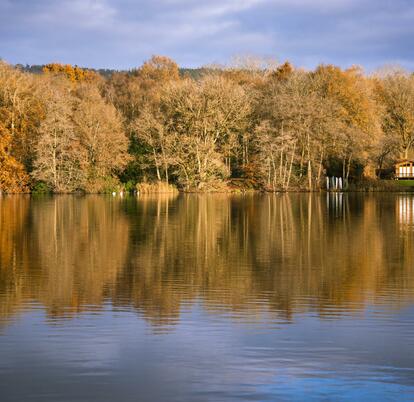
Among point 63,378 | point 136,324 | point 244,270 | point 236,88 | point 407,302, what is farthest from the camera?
point 236,88

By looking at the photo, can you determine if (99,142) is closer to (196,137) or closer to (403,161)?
(196,137)

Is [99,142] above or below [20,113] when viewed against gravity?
below

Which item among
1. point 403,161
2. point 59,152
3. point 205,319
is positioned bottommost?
point 205,319

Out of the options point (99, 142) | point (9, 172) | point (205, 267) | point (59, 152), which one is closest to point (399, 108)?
point (99, 142)

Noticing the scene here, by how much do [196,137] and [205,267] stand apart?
5210 centimetres

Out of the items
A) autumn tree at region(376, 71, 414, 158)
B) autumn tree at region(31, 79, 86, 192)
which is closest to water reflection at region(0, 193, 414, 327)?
autumn tree at region(31, 79, 86, 192)

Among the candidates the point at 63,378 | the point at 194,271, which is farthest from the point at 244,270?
the point at 63,378

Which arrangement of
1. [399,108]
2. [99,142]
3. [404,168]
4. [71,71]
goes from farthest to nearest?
[71,71]
[399,108]
[404,168]
[99,142]

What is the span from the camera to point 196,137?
6869 centimetres

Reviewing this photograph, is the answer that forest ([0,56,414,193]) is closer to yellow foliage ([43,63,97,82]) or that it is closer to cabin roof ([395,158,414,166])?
cabin roof ([395,158,414,166])

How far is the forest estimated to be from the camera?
217ft

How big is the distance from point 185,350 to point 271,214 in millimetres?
28711

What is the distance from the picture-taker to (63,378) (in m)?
7.93

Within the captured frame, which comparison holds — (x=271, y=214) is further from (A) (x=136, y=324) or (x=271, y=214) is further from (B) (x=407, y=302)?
(A) (x=136, y=324)
